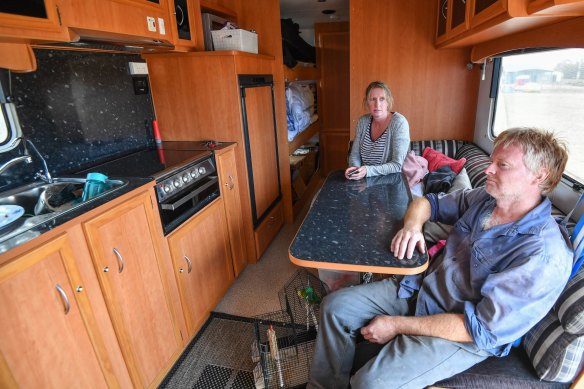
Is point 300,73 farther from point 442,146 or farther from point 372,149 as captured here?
point 372,149

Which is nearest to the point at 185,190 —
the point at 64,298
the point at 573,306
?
the point at 64,298

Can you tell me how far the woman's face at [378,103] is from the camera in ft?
6.74

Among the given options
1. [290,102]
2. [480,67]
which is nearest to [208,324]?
[290,102]

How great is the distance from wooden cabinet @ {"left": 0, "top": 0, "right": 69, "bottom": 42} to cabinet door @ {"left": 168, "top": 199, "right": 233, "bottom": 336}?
1.00 m

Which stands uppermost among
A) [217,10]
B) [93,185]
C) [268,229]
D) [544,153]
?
[217,10]

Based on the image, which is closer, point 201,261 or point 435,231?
point 435,231

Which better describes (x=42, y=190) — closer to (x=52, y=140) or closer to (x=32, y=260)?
(x=52, y=140)

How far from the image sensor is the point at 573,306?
0.98 metres

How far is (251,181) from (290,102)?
1.25 metres

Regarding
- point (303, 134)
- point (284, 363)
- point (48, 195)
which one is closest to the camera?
point (48, 195)

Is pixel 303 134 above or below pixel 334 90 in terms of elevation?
below

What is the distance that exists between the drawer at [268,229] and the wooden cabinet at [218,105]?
0.07 metres

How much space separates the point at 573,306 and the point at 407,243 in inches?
20.0

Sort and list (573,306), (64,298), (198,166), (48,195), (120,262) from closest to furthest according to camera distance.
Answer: (573,306)
(64,298)
(120,262)
(48,195)
(198,166)
